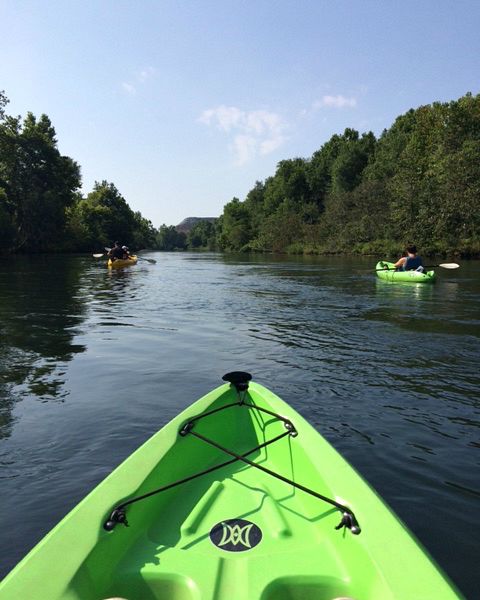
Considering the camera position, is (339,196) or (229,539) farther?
(339,196)

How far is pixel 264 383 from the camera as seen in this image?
23.6 ft

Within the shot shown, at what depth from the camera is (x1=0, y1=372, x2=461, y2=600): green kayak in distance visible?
7.39 feet

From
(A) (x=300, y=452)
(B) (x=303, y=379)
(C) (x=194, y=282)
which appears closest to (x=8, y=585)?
(A) (x=300, y=452)

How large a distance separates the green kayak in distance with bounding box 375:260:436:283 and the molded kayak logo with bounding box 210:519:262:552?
733 inches

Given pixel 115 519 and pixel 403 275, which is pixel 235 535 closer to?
pixel 115 519

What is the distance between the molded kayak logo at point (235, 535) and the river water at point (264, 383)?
1317 mm

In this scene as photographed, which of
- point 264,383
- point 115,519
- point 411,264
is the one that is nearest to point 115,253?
point 411,264

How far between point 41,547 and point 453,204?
45064mm

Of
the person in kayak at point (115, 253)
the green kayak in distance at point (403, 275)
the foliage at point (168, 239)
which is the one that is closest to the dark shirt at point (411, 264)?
the green kayak in distance at point (403, 275)

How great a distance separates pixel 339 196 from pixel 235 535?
205 feet

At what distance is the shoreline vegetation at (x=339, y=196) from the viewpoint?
137 ft

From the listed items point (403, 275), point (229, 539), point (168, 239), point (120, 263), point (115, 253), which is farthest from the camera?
point (168, 239)

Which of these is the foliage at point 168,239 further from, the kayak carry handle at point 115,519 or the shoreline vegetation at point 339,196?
the kayak carry handle at point 115,519

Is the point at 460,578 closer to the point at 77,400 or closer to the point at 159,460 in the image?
the point at 159,460
